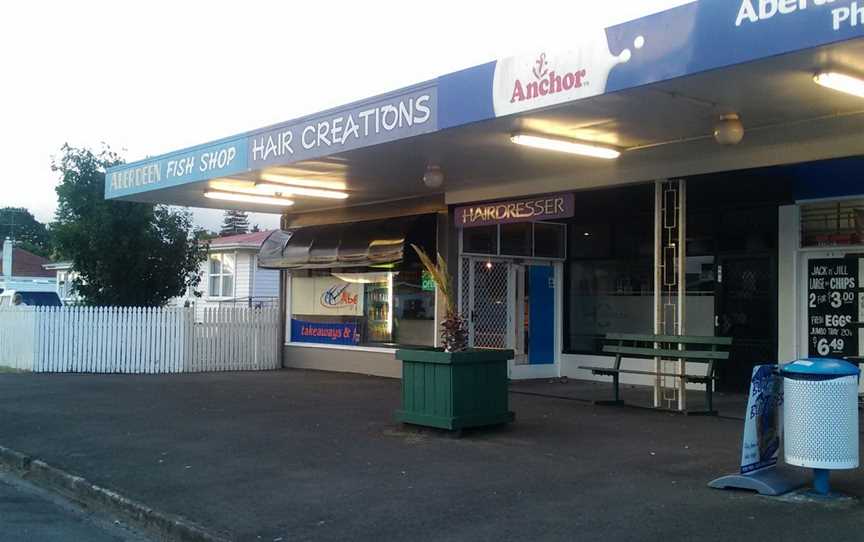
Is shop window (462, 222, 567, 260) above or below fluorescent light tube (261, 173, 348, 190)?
below

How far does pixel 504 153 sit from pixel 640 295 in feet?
13.8

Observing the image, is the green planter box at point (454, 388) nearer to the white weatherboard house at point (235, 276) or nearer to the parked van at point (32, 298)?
the parked van at point (32, 298)

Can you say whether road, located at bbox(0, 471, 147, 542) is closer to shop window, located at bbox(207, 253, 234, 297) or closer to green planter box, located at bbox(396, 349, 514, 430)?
green planter box, located at bbox(396, 349, 514, 430)

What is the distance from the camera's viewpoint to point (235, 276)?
104ft

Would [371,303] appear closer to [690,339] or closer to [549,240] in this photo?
[549,240]

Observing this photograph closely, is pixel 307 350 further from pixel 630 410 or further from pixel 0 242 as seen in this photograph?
pixel 0 242

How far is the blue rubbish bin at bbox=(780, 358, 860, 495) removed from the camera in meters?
6.50

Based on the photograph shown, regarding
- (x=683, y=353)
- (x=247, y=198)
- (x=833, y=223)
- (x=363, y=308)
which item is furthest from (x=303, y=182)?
(x=833, y=223)

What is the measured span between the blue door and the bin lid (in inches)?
362

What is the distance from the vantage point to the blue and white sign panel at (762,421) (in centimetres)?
691

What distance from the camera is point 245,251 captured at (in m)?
30.9

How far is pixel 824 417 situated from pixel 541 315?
31.5 ft

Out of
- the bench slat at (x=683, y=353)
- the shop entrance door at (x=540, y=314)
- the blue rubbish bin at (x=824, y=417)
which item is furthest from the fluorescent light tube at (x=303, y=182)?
the blue rubbish bin at (x=824, y=417)

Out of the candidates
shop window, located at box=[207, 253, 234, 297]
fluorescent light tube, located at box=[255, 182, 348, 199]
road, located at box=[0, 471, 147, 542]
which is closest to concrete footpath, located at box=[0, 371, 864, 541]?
road, located at box=[0, 471, 147, 542]
